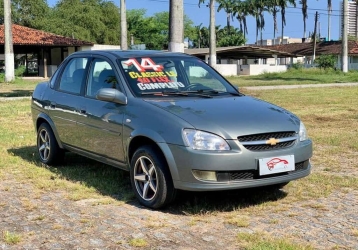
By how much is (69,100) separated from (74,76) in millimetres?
369

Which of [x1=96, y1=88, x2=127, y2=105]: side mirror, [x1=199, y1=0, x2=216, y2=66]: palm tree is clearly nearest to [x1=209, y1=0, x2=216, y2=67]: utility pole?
[x1=199, y1=0, x2=216, y2=66]: palm tree

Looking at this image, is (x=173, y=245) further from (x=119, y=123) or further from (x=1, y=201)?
(x=1, y=201)

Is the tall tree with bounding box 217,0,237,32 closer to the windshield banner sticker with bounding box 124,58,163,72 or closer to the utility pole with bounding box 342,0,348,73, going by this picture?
the utility pole with bounding box 342,0,348,73

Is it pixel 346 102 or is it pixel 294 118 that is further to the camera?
pixel 346 102

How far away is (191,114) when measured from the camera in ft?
16.3

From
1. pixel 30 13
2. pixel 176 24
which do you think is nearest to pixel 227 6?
pixel 30 13

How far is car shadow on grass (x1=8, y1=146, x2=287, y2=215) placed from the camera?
16.9 feet

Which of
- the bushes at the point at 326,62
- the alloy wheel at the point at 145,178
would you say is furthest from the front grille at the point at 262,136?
the bushes at the point at 326,62

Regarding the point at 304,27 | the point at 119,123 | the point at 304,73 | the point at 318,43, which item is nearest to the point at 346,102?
the point at 119,123

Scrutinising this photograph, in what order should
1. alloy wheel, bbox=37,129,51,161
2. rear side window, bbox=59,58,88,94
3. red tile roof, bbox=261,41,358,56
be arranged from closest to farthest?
1. rear side window, bbox=59,58,88,94
2. alloy wheel, bbox=37,129,51,161
3. red tile roof, bbox=261,41,358,56

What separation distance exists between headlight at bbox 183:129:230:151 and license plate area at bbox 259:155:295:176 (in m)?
0.38

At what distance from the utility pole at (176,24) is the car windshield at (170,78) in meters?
7.63

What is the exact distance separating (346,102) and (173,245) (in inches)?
537

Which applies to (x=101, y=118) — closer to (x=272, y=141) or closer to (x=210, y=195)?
(x=210, y=195)
